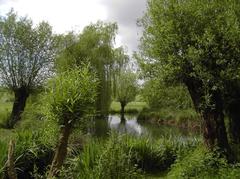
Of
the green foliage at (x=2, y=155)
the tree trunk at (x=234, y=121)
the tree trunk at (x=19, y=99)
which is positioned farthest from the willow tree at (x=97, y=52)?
the green foliage at (x=2, y=155)

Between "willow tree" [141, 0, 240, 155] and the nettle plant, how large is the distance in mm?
4181

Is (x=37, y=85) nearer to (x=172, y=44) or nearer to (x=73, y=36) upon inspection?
(x=73, y=36)

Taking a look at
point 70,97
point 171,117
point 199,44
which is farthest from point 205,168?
point 171,117

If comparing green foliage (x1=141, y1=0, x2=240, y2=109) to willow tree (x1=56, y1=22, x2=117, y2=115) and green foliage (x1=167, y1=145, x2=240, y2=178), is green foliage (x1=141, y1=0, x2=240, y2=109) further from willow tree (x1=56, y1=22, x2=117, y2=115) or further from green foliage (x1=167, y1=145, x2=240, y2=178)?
willow tree (x1=56, y1=22, x2=117, y2=115)

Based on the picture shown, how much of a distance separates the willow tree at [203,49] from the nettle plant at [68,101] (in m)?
4.18

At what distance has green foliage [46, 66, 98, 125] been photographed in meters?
9.93

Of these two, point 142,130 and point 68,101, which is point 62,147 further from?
point 142,130

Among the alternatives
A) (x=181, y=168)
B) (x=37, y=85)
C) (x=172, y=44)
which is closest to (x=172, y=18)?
(x=172, y=44)

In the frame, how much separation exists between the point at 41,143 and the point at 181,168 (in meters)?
4.70

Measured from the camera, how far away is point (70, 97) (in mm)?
9922

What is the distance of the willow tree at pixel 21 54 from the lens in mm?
36125

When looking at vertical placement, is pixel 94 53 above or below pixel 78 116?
above

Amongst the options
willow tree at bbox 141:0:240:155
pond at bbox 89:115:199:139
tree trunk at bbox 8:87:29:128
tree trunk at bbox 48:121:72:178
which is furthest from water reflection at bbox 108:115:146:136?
tree trunk at bbox 48:121:72:178

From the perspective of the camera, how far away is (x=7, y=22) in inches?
1421
